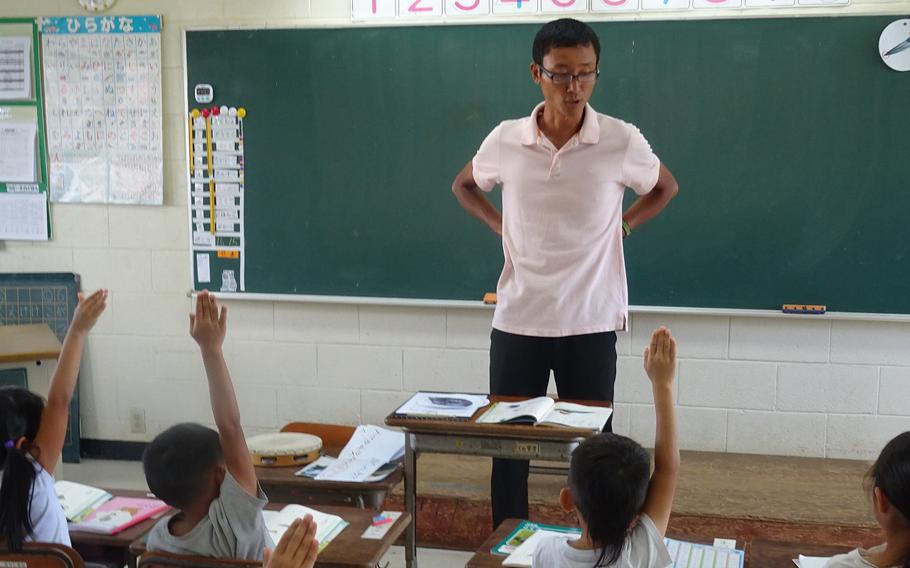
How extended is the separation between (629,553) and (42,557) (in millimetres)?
1044

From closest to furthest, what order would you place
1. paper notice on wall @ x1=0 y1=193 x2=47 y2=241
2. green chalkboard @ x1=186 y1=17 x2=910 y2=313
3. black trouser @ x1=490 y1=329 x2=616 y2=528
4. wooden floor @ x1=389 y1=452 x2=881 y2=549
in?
1. black trouser @ x1=490 y1=329 x2=616 y2=528
2. wooden floor @ x1=389 y1=452 x2=881 y2=549
3. green chalkboard @ x1=186 y1=17 x2=910 y2=313
4. paper notice on wall @ x1=0 y1=193 x2=47 y2=241

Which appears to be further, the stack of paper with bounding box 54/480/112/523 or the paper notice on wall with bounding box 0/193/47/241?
the paper notice on wall with bounding box 0/193/47/241

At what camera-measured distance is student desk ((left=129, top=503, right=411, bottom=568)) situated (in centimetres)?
179

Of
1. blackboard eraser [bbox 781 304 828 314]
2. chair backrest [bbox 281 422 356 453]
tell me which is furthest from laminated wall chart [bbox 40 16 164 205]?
blackboard eraser [bbox 781 304 828 314]

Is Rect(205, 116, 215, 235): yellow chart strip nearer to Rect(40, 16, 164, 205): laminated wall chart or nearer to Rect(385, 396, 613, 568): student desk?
Rect(40, 16, 164, 205): laminated wall chart

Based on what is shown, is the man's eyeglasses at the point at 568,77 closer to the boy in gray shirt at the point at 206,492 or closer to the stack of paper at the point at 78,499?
the boy in gray shirt at the point at 206,492

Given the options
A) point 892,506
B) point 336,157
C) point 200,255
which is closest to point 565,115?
point 892,506

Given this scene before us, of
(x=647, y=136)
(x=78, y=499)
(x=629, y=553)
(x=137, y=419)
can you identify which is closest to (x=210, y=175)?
(x=137, y=419)

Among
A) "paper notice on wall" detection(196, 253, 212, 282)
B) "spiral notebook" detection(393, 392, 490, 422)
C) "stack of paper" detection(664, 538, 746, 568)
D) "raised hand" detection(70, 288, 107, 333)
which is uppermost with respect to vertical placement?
"raised hand" detection(70, 288, 107, 333)

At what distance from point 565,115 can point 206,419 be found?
269cm

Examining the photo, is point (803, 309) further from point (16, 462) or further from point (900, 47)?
point (16, 462)

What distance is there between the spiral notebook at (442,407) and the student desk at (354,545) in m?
0.45

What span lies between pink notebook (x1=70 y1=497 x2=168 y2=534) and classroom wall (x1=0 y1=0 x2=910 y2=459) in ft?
7.01

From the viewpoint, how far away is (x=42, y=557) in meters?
1.65
